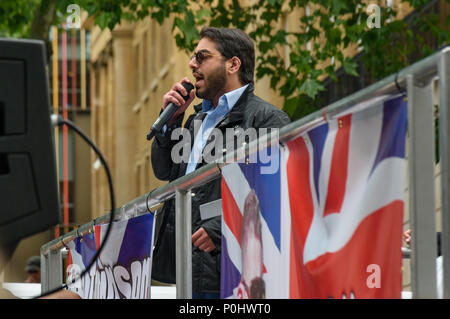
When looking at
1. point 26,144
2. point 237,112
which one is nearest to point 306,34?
Result: point 237,112

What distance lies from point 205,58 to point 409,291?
2.34 m

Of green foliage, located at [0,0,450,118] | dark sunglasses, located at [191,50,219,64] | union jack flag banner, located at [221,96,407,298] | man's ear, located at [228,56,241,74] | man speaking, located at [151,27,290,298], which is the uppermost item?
green foliage, located at [0,0,450,118]

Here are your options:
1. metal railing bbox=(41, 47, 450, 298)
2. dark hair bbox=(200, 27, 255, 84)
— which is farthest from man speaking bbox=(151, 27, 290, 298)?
metal railing bbox=(41, 47, 450, 298)

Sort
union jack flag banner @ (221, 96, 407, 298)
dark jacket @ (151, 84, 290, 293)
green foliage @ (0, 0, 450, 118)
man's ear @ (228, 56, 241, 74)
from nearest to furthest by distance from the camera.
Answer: union jack flag banner @ (221, 96, 407, 298)
dark jacket @ (151, 84, 290, 293)
man's ear @ (228, 56, 241, 74)
green foliage @ (0, 0, 450, 118)

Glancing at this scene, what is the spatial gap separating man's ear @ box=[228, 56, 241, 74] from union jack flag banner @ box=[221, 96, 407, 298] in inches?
54.9

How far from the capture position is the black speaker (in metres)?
2.58

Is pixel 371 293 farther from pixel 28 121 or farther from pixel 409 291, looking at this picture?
pixel 28 121

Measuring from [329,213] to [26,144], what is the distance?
2.33 feet

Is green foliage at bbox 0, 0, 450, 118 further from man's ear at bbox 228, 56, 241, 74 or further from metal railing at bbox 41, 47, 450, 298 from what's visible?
metal railing at bbox 41, 47, 450, 298

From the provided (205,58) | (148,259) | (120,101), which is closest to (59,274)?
(205,58)

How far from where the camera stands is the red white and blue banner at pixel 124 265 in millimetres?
3898

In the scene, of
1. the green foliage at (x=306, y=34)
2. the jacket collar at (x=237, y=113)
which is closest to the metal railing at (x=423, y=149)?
the jacket collar at (x=237, y=113)

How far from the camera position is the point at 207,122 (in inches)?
175
